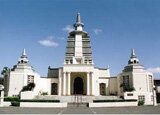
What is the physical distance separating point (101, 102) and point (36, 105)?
35.0ft

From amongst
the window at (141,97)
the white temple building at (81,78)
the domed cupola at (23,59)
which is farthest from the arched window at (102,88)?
the domed cupola at (23,59)

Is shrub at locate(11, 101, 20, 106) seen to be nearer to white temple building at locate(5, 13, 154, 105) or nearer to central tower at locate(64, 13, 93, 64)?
white temple building at locate(5, 13, 154, 105)

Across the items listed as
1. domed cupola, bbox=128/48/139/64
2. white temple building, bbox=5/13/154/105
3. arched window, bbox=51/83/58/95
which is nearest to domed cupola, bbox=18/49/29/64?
white temple building, bbox=5/13/154/105

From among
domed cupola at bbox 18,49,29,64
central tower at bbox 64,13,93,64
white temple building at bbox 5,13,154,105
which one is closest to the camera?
white temple building at bbox 5,13,154,105

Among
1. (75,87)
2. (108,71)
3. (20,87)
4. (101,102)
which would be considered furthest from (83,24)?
(101,102)

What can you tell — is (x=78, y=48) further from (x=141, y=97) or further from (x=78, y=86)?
(x=141, y=97)

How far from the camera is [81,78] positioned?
48219 millimetres

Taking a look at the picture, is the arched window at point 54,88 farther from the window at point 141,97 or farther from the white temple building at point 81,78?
the window at point 141,97

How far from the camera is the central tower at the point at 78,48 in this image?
47.7 metres

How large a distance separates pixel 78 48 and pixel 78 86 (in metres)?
9.65

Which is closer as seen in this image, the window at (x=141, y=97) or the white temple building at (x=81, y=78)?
the window at (x=141, y=97)

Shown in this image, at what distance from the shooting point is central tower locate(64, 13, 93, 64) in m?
47.7

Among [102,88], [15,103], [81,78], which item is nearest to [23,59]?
[15,103]

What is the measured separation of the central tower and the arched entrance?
4463 millimetres
